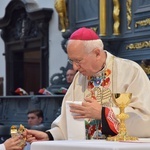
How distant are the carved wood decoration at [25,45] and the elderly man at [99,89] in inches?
258

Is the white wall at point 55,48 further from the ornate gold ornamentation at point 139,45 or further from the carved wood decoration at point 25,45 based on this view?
the ornate gold ornamentation at point 139,45

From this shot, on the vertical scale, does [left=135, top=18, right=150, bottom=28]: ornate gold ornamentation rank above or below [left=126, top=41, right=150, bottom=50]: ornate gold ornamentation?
above

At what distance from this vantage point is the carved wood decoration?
1043cm

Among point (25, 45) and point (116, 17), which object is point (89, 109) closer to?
point (116, 17)

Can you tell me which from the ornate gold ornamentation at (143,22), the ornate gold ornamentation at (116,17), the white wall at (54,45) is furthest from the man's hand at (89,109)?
the white wall at (54,45)

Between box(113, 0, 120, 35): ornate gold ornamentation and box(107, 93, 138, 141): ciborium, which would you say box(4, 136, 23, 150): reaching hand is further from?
box(113, 0, 120, 35): ornate gold ornamentation

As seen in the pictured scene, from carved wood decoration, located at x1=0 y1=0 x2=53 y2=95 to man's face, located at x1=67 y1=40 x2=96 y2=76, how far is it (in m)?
6.73

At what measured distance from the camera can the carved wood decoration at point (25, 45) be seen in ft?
34.2

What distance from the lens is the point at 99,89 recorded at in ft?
12.2

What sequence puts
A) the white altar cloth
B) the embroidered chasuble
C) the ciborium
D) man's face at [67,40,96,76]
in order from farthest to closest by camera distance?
the embroidered chasuble
man's face at [67,40,96,76]
the ciborium
the white altar cloth

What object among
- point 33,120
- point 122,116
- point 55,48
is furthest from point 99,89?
point 55,48

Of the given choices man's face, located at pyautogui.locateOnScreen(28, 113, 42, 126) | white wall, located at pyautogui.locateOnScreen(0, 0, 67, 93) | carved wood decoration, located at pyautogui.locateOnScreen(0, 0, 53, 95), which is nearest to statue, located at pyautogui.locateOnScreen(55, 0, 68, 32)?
white wall, located at pyautogui.locateOnScreen(0, 0, 67, 93)

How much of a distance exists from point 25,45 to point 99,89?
7525mm

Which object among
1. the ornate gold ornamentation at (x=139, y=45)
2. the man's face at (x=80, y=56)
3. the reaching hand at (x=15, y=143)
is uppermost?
the ornate gold ornamentation at (x=139, y=45)
